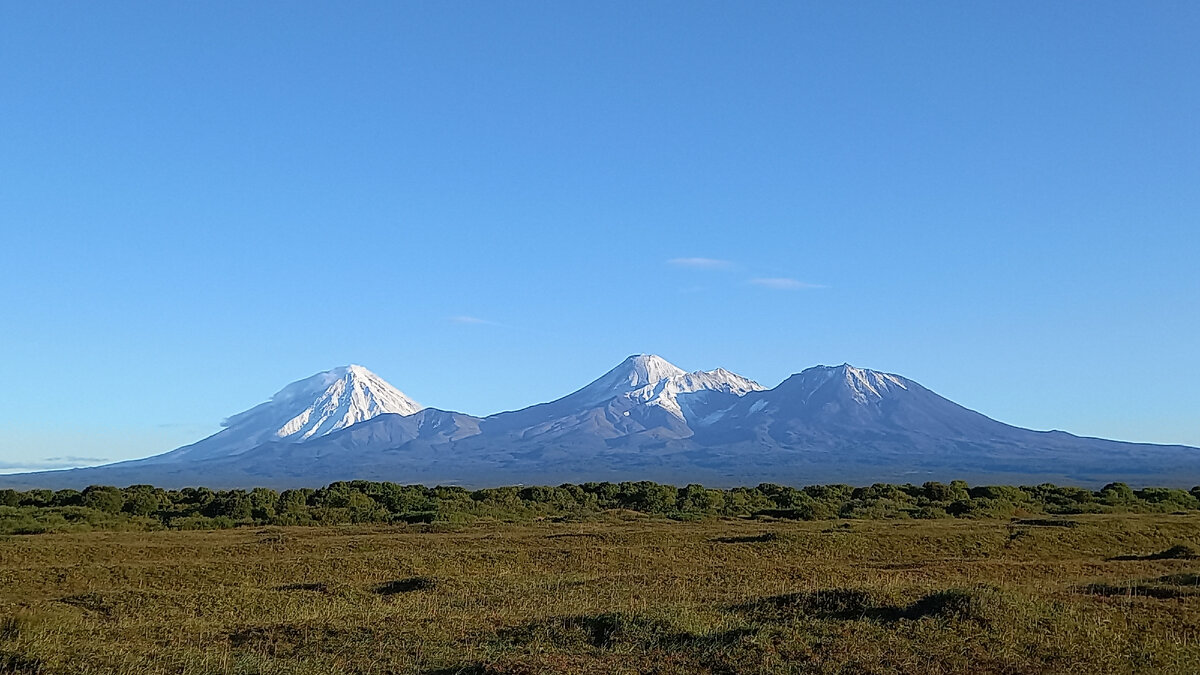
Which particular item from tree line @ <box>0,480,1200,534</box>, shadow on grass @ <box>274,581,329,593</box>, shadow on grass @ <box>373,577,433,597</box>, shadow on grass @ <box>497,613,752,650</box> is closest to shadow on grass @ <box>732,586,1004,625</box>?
shadow on grass @ <box>497,613,752,650</box>

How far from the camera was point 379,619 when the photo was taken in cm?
1591

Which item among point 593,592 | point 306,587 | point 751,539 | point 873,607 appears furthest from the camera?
point 751,539

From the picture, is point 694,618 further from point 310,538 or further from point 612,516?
point 612,516

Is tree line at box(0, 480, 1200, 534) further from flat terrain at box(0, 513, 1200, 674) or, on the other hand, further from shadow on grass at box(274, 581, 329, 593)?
shadow on grass at box(274, 581, 329, 593)

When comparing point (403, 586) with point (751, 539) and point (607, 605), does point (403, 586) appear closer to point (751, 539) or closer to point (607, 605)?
point (607, 605)

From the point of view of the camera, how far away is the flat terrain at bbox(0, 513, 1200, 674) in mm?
12953

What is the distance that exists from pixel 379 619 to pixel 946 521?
86.2ft

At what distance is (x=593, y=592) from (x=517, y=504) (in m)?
26.0

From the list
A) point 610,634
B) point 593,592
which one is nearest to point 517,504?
point 593,592

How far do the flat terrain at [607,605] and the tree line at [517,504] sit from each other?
27.9 ft

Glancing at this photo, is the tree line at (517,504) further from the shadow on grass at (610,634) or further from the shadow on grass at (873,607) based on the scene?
the shadow on grass at (610,634)

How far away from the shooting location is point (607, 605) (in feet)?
56.9

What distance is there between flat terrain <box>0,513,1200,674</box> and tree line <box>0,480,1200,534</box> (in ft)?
27.9

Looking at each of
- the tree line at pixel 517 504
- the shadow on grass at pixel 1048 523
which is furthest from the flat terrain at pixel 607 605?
the tree line at pixel 517 504
